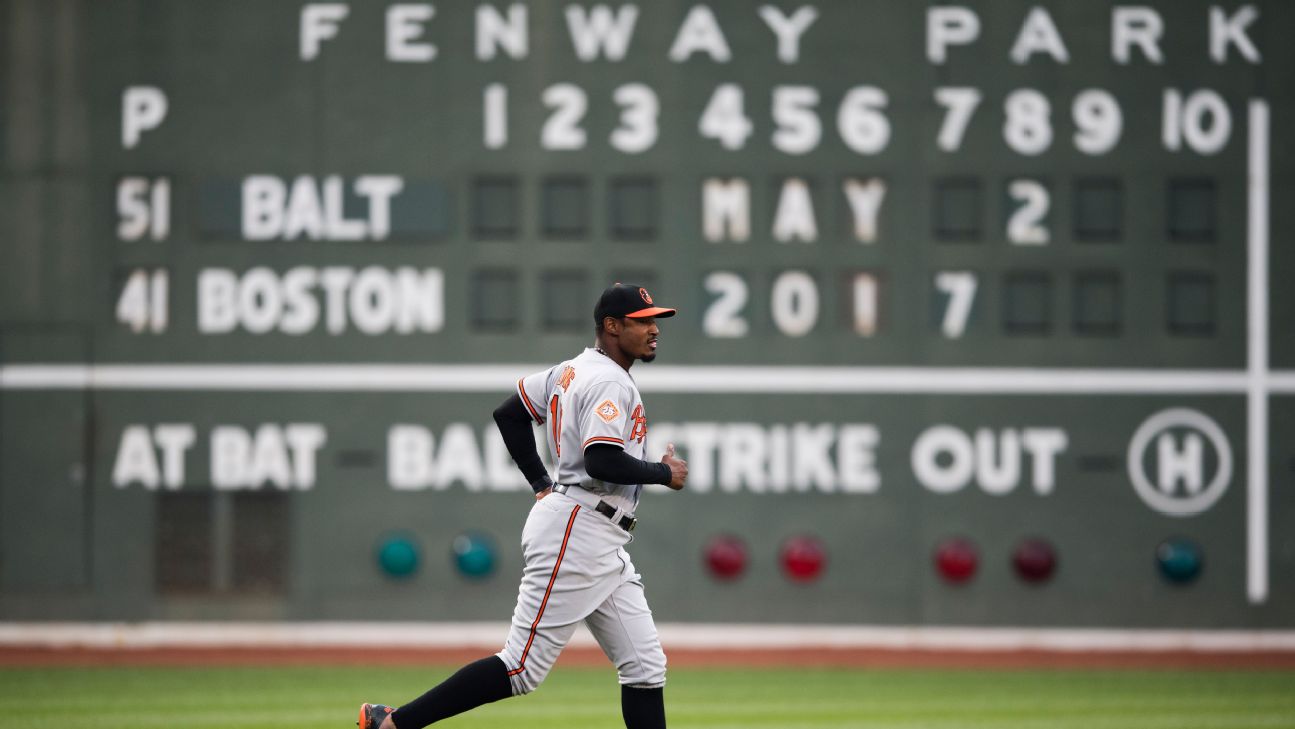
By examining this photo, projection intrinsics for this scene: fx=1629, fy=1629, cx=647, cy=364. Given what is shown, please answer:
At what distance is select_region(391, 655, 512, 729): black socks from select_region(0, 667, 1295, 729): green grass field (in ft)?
7.65

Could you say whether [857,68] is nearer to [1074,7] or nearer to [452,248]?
[1074,7]

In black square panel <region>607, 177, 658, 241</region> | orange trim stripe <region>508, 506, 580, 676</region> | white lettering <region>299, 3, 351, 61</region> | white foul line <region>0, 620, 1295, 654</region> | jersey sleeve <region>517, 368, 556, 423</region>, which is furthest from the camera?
white lettering <region>299, 3, 351, 61</region>

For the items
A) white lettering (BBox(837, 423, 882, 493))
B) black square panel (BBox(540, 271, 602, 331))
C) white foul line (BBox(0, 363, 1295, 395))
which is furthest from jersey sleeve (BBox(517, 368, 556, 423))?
white lettering (BBox(837, 423, 882, 493))

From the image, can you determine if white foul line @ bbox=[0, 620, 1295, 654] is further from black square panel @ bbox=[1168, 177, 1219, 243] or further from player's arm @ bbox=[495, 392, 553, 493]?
player's arm @ bbox=[495, 392, 553, 493]

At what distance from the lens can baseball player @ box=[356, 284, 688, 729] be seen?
496cm

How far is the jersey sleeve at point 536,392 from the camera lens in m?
5.27

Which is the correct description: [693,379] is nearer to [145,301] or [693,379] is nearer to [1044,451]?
[1044,451]

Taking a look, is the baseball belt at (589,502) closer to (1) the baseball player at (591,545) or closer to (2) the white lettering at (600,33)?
(1) the baseball player at (591,545)

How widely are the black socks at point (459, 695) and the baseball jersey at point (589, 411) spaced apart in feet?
2.09

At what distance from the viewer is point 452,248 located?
10.1 meters

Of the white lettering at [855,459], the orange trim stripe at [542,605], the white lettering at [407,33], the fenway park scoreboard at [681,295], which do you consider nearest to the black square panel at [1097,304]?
the fenway park scoreboard at [681,295]

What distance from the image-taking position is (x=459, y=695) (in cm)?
497

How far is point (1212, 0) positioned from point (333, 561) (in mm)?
6498

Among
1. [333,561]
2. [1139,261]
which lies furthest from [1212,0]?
[333,561]
